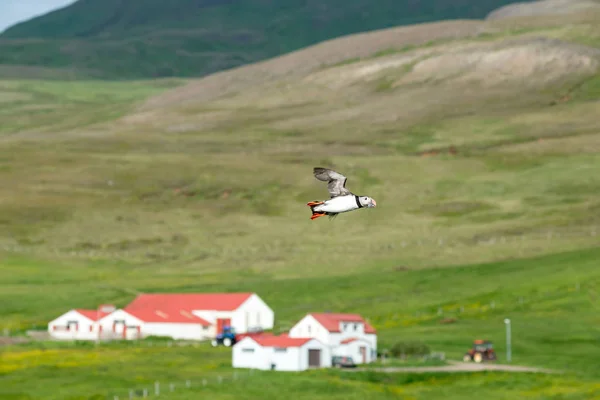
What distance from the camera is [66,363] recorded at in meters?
105

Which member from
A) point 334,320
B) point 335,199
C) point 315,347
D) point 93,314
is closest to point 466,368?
point 315,347

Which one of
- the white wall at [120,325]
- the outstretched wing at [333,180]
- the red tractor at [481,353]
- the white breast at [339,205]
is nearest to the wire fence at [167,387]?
the red tractor at [481,353]

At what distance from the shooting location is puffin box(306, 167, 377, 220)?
92.0 ft

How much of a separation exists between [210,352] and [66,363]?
15.3 meters

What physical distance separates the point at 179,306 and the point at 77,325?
10.4 meters

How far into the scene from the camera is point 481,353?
105m

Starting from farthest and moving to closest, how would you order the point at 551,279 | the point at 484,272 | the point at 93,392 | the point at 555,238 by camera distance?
the point at 555,238, the point at 484,272, the point at 551,279, the point at 93,392

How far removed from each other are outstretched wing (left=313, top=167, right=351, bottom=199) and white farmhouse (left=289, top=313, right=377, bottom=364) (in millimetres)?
81973

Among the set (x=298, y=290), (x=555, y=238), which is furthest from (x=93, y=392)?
(x=555, y=238)

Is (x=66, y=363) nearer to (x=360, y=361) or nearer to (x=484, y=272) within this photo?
(x=360, y=361)

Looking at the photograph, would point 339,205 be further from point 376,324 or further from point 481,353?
point 376,324

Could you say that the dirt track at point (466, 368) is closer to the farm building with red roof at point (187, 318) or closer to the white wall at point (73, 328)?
the farm building with red roof at point (187, 318)

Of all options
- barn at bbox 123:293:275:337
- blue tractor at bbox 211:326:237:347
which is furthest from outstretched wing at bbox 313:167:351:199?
barn at bbox 123:293:275:337

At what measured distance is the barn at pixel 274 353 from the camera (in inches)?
4156
